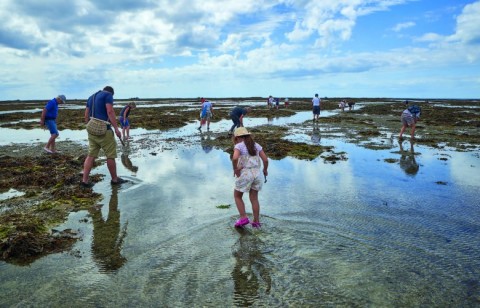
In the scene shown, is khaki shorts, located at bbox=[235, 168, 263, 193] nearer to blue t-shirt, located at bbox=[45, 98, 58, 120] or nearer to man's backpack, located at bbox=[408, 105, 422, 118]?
blue t-shirt, located at bbox=[45, 98, 58, 120]

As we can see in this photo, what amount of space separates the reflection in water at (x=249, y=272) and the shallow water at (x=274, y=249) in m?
0.02

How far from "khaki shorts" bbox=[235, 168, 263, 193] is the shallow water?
2.52ft

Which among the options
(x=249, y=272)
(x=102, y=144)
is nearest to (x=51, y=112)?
(x=102, y=144)

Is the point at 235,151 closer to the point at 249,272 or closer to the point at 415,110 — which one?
the point at 249,272

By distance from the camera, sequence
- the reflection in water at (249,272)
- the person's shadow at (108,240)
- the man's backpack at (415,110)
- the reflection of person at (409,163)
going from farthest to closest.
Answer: the man's backpack at (415,110) < the reflection of person at (409,163) < the person's shadow at (108,240) < the reflection in water at (249,272)

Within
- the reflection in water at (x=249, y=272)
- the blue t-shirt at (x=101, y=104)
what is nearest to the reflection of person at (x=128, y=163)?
the blue t-shirt at (x=101, y=104)

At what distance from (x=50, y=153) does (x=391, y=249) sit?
13108 mm

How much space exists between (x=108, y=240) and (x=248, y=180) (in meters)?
2.50

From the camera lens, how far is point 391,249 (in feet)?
17.1

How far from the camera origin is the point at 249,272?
449 cm

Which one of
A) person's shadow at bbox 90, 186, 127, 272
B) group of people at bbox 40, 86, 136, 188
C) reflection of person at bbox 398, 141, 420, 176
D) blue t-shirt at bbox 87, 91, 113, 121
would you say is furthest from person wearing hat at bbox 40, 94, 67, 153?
reflection of person at bbox 398, 141, 420, 176

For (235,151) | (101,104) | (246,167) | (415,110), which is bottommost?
(246,167)

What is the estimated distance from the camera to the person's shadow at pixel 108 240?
477 centimetres

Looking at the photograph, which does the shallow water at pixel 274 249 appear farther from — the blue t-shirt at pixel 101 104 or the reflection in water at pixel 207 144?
the reflection in water at pixel 207 144
